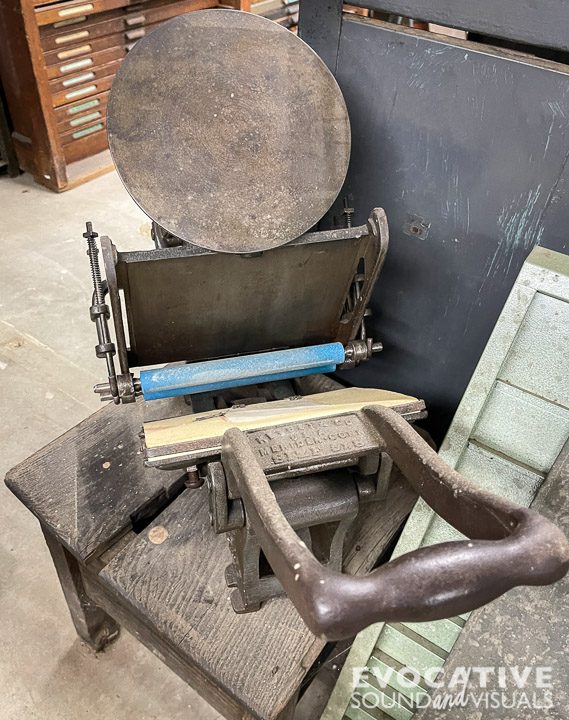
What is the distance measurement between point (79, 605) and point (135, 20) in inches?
128

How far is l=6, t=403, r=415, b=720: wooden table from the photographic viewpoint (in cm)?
100

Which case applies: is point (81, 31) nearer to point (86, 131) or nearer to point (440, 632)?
point (86, 131)

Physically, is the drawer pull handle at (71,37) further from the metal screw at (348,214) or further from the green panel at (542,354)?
the green panel at (542,354)

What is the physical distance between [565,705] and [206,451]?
75 centimetres

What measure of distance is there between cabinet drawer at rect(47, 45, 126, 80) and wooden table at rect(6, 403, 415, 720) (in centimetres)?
257

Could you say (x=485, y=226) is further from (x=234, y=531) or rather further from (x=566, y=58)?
(x=234, y=531)

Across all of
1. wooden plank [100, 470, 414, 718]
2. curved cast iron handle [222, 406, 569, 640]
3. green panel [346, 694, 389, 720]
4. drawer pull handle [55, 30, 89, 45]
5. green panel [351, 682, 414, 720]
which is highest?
curved cast iron handle [222, 406, 569, 640]

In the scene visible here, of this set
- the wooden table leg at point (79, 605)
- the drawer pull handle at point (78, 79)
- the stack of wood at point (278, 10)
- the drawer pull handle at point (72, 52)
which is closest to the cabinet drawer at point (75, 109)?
the drawer pull handle at point (78, 79)

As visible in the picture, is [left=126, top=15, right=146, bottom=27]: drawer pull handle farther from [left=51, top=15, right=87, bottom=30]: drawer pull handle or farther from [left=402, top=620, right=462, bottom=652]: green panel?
[left=402, top=620, right=462, bottom=652]: green panel

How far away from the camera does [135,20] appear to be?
3.45 m

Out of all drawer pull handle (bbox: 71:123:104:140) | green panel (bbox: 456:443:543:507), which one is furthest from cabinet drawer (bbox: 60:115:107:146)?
green panel (bbox: 456:443:543:507)

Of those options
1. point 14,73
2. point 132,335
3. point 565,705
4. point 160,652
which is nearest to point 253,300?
point 132,335

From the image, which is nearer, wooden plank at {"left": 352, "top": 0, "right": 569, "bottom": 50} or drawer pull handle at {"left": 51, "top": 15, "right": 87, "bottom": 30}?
wooden plank at {"left": 352, "top": 0, "right": 569, "bottom": 50}

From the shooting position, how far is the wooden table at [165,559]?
1.00 meters
